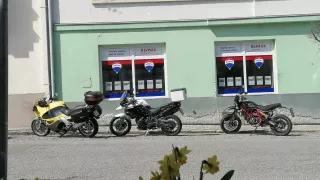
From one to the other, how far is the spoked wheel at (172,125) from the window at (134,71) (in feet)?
10.6

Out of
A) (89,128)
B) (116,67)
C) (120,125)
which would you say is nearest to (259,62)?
(116,67)

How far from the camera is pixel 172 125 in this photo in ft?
41.4

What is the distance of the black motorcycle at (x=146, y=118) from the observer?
12.6 m

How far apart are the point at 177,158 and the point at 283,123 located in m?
10.6

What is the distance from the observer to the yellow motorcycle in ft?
40.2

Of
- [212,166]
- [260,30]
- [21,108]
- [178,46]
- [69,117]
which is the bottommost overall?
[69,117]

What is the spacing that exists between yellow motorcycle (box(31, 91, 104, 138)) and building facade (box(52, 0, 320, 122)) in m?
2.48

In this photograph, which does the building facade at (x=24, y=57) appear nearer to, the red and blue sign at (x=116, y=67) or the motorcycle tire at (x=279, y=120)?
the red and blue sign at (x=116, y=67)

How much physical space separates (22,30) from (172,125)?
6.21 meters

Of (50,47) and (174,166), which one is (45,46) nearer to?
(50,47)

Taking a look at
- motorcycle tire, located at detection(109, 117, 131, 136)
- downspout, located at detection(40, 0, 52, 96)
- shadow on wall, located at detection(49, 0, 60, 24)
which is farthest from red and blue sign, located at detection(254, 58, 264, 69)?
downspout, located at detection(40, 0, 52, 96)

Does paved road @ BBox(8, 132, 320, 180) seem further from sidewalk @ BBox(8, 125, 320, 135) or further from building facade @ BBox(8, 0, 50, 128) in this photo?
building facade @ BBox(8, 0, 50, 128)

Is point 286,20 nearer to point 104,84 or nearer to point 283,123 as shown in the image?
point 283,123

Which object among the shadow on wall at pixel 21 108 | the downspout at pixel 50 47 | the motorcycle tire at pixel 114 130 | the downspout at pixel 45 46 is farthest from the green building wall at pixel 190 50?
the motorcycle tire at pixel 114 130
